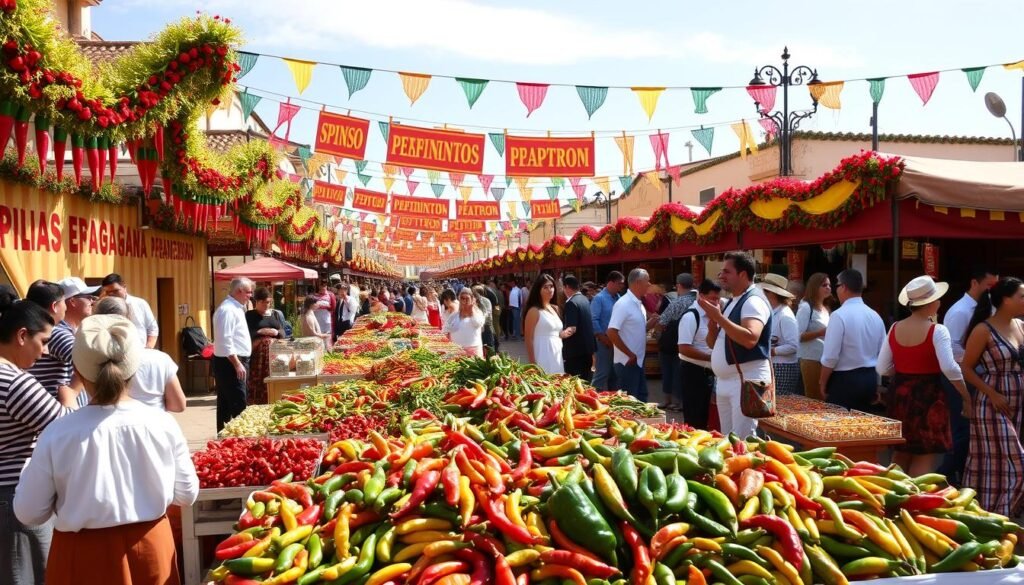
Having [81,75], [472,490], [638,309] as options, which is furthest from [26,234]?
[472,490]

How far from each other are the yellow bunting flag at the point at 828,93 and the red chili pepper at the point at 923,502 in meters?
10.6

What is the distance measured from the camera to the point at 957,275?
1253 centimetres

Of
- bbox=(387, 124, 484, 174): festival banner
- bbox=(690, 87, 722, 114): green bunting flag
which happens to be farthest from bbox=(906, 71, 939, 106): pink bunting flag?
bbox=(387, 124, 484, 174): festival banner

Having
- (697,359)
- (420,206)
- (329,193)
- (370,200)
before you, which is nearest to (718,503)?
(697,359)

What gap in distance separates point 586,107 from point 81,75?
27.4 ft

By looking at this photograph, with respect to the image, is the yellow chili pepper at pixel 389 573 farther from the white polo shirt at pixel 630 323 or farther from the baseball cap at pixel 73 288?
the white polo shirt at pixel 630 323

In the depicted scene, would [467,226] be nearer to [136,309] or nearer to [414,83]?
[414,83]

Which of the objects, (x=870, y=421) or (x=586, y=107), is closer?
(x=870, y=421)

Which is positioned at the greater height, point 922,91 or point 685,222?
point 922,91

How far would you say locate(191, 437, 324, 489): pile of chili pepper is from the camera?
4309 mm

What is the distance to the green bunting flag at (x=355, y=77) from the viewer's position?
454 inches

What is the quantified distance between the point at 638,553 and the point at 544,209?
2280 centimetres

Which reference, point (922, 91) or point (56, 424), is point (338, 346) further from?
point (922, 91)

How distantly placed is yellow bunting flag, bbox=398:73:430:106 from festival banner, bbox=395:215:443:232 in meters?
16.2
